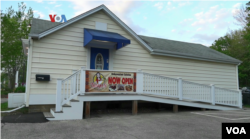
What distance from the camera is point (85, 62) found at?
27.2ft

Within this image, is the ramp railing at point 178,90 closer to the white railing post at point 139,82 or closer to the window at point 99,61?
the white railing post at point 139,82

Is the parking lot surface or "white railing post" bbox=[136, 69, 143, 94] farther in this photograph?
"white railing post" bbox=[136, 69, 143, 94]

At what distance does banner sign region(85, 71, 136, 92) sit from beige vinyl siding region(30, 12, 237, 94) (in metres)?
1.73

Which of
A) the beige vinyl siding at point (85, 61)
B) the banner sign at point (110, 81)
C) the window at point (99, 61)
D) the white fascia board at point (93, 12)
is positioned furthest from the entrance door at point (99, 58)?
the banner sign at point (110, 81)

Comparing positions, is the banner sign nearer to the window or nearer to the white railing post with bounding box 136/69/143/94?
the white railing post with bounding box 136/69/143/94

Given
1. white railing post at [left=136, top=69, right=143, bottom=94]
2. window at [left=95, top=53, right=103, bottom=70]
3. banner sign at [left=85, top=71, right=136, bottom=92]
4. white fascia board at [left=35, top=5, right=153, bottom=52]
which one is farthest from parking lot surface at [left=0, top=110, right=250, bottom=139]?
white fascia board at [left=35, top=5, right=153, bottom=52]

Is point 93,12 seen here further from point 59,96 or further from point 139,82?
point 59,96

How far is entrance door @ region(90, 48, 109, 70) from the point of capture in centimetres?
854

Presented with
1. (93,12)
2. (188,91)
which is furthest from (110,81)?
(188,91)

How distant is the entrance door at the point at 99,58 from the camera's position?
8.54 metres

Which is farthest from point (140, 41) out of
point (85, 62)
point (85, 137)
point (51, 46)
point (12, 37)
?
point (12, 37)

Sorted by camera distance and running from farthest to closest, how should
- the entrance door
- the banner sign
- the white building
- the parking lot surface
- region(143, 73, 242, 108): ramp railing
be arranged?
the entrance door
region(143, 73, 242, 108): ramp railing
the white building
the banner sign
the parking lot surface

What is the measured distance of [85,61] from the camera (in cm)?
830

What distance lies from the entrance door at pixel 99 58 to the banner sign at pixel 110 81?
1.77 metres
